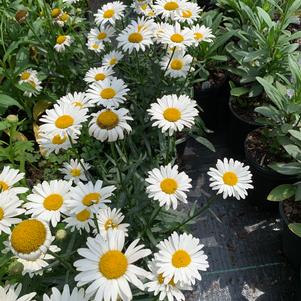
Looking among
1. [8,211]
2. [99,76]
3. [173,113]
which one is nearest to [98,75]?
[99,76]

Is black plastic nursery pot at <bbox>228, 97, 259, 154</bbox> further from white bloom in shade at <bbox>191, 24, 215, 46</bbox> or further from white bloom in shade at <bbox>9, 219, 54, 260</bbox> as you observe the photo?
white bloom in shade at <bbox>9, 219, 54, 260</bbox>

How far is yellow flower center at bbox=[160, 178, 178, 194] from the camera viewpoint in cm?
148

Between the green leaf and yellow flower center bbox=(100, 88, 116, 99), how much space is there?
3.03ft

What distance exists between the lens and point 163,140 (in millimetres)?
2119

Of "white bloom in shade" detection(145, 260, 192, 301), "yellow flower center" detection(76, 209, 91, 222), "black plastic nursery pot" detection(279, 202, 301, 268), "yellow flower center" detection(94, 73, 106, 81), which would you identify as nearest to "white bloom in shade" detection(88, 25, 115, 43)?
"yellow flower center" detection(94, 73, 106, 81)

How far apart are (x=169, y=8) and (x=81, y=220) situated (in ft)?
4.12

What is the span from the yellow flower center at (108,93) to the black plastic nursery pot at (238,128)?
0.97 m

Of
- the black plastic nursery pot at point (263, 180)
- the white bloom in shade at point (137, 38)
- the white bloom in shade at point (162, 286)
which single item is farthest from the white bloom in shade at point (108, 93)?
the black plastic nursery pot at point (263, 180)

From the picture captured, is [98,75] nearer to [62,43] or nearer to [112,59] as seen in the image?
[112,59]

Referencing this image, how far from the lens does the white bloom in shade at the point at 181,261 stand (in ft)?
4.26

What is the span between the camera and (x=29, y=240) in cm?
114

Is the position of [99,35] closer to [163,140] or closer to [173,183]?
[163,140]

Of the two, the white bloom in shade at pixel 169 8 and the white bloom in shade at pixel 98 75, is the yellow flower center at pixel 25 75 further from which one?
the white bloom in shade at pixel 169 8

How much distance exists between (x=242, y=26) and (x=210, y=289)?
1716 millimetres
